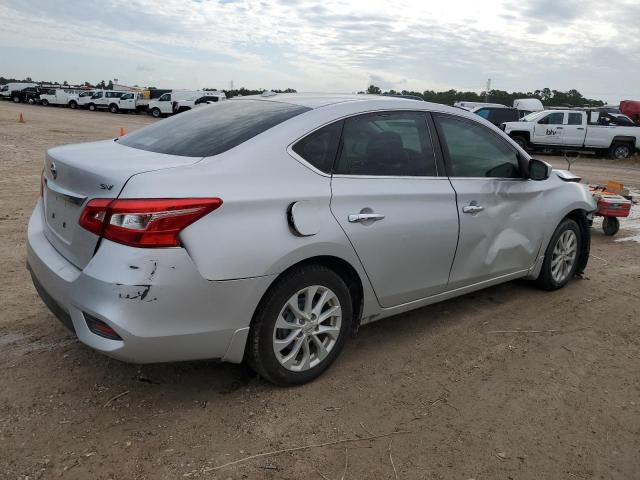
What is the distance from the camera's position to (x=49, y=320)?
3945 mm

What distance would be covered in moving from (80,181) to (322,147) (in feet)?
4.26

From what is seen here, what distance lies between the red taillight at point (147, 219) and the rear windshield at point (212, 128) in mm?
469

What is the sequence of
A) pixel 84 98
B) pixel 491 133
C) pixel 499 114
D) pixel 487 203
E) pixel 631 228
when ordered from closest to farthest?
pixel 487 203, pixel 491 133, pixel 631 228, pixel 499 114, pixel 84 98

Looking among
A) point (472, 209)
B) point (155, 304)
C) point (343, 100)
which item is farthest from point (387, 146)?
point (155, 304)

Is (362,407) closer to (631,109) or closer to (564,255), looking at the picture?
(564,255)

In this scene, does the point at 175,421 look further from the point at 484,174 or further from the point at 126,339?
the point at 484,174

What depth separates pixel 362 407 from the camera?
3.09 metres

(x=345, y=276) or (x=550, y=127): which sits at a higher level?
(x=550, y=127)

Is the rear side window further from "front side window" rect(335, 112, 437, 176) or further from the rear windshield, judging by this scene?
the rear windshield

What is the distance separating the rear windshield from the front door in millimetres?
1233

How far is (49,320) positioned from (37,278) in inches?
35.5

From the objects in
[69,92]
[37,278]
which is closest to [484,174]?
[37,278]

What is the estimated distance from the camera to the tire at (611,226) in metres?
7.43

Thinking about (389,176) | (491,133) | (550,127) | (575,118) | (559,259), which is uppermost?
(575,118)
